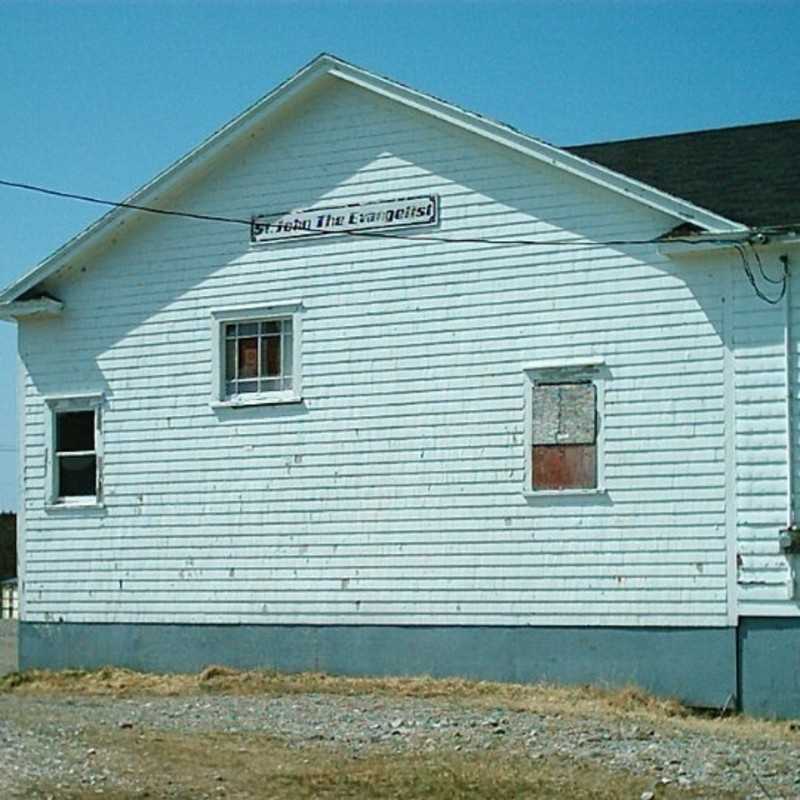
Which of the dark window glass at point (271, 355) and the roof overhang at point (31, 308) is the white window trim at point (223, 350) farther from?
the roof overhang at point (31, 308)

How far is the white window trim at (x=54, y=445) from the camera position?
2136cm

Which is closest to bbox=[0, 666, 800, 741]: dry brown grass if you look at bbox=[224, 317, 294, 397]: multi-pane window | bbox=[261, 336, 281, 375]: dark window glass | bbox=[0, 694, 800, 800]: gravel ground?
bbox=[0, 694, 800, 800]: gravel ground

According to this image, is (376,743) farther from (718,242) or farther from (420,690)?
(718,242)

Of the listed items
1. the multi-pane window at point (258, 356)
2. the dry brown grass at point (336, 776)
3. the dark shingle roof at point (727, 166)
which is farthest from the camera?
the multi-pane window at point (258, 356)

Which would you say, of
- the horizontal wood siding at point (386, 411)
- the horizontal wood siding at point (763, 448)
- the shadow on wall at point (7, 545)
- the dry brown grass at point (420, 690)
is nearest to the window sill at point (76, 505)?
the horizontal wood siding at point (386, 411)

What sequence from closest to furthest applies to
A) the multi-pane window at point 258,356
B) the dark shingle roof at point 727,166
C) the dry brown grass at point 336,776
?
the dry brown grass at point 336,776 < the dark shingle roof at point 727,166 < the multi-pane window at point 258,356

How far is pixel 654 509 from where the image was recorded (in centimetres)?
1772

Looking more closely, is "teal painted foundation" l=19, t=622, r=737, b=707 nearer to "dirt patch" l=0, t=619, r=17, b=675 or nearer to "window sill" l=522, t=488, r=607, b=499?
"window sill" l=522, t=488, r=607, b=499

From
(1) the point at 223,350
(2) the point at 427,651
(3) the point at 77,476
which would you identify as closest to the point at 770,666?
(2) the point at 427,651

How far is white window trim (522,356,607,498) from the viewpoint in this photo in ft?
59.3

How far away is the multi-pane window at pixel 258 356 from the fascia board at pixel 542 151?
2.91 metres

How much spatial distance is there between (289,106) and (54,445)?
530 centimetres

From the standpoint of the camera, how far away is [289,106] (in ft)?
66.1

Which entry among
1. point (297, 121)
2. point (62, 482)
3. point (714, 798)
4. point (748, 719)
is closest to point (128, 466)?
point (62, 482)
